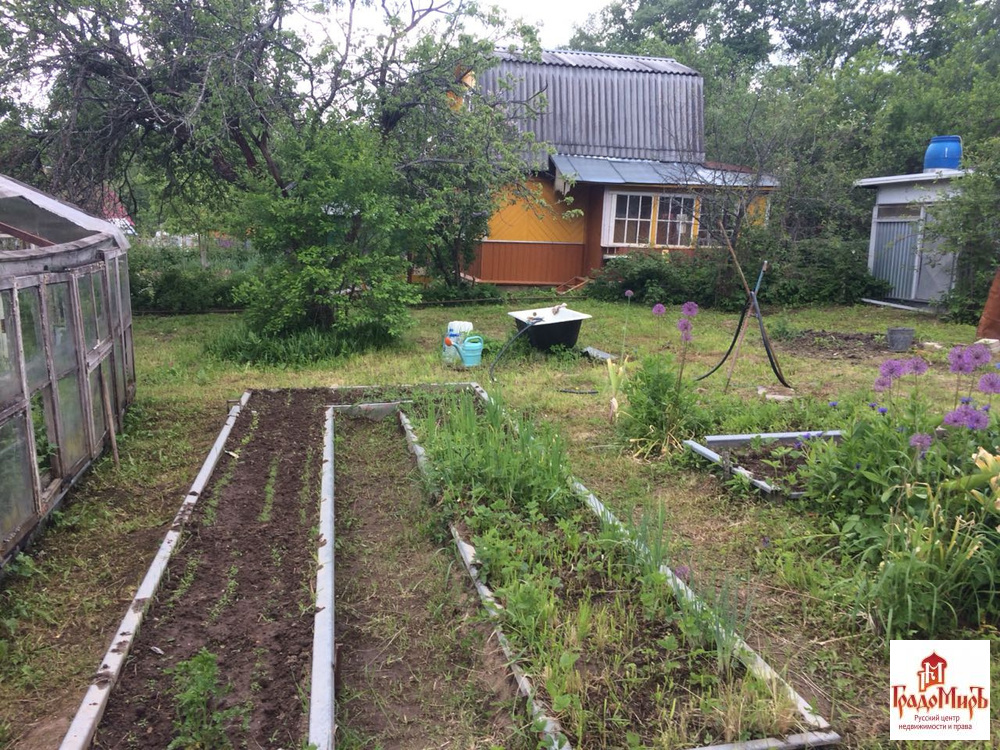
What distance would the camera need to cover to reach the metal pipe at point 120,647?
2.39 metres

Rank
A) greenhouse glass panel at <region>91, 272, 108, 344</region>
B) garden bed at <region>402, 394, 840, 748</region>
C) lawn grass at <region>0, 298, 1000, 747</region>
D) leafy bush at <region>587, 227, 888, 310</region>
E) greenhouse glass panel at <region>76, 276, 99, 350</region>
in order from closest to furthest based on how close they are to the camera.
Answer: garden bed at <region>402, 394, 840, 748</region> < lawn grass at <region>0, 298, 1000, 747</region> < greenhouse glass panel at <region>76, 276, 99, 350</region> < greenhouse glass panel at <region>91, 272, 108, 344</region> < leafy bush at <region>587, 227, 888, 310</region>

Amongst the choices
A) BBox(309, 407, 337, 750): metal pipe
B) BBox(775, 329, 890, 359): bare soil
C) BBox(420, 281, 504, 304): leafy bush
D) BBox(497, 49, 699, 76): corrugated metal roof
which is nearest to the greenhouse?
BBox(309, 407, 337, 750): metal pipe

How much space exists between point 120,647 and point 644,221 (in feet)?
52.2

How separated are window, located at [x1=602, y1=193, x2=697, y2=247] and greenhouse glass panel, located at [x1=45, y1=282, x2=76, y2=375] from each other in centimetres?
1355

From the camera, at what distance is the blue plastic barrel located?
13.1 meters

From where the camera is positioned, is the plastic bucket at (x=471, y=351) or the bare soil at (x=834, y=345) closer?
the plastic bucket at (x=471, y=351)

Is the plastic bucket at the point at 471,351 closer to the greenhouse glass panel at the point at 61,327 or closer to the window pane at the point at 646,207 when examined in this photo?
the greenhouse glass panel at the point at 61,327

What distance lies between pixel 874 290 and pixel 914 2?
19.2 meters

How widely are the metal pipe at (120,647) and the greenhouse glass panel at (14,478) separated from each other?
69 cm

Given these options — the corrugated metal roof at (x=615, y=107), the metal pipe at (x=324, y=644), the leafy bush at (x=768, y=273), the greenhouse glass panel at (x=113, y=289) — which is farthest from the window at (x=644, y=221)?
the metal pipe at (x=324, y=644)

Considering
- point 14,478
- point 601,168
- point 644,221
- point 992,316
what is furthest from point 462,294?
point 14,478

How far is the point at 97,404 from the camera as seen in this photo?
18.0 ft

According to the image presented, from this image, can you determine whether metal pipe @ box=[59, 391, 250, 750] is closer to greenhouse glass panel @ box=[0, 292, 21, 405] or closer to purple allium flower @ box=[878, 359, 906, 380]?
greenhouse glass panel @ box=[0, 292, 21, 405]

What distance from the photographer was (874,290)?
48.2 feet
